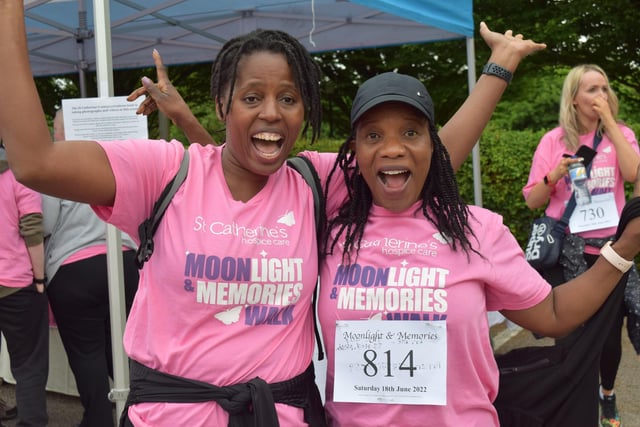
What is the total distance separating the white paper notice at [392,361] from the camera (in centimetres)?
171

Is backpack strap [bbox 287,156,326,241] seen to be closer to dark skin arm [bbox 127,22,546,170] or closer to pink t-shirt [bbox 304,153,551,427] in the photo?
pink t-shirt [bbox 304,153,551,427]

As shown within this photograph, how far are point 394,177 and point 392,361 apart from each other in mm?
483

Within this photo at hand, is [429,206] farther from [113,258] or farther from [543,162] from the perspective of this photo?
[543,162]

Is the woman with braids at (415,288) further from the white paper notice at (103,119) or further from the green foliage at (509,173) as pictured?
the green foliage at (509,173)

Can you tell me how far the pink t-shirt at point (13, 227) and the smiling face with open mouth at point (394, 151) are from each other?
2.47 m

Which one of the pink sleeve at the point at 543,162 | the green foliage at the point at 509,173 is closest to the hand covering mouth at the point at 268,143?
the pink sleeve at the point at 543,162

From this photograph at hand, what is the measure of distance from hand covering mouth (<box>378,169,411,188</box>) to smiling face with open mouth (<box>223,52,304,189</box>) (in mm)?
283

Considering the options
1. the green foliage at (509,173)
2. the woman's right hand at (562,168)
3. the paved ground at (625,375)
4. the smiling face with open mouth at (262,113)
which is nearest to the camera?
the smiling face with open mouth at (262,113)

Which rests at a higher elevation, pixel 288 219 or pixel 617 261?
pixel 288 219

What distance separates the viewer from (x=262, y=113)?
1683 mm

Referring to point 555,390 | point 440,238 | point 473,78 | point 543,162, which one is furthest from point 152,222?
point 473,78

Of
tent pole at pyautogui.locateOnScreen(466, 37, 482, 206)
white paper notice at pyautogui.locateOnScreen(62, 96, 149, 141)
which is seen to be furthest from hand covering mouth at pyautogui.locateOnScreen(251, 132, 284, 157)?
tent pole at pyautogui.locateOnScreen(466, 37, 482, 206)

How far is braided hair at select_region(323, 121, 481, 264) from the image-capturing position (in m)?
1.81

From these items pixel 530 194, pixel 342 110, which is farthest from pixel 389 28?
pixel 342 110
